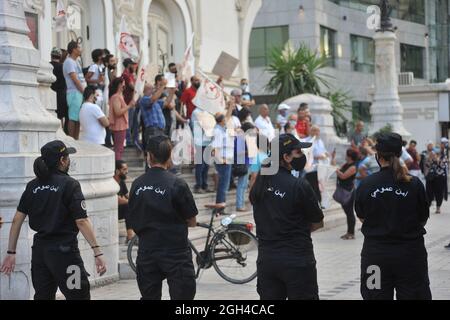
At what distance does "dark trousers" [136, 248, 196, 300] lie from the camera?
21.9 feet

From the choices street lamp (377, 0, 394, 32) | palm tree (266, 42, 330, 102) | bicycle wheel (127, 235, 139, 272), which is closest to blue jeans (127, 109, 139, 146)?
bicycle wheel (127, 235, 139, 272)

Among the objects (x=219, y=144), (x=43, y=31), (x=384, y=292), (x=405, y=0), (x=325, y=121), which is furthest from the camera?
(x=405, y=0)

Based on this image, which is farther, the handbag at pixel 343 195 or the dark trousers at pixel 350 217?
the handbag at pixel 343 195

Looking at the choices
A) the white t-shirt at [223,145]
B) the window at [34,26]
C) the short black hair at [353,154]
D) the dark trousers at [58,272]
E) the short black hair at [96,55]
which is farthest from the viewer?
the window at [34,26]

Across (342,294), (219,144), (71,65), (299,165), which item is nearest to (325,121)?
(219,144)

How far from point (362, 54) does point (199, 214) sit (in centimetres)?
3506

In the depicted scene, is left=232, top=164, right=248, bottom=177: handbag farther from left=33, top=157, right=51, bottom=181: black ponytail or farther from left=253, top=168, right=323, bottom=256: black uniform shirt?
left=253, top=168, right=323, bottom=256: black uniform shirt

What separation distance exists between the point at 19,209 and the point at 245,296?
11.6ft

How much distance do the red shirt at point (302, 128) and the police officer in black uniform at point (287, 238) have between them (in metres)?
11.5

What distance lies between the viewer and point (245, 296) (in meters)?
9.88

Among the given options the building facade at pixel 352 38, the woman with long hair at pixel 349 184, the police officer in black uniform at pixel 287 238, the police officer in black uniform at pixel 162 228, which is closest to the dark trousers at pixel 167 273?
the police officer in black uniform at pixel 162 228

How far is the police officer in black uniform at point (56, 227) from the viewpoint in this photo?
6.92 m

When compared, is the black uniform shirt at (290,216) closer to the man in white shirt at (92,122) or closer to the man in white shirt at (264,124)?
the man in white shirt at (92,122)

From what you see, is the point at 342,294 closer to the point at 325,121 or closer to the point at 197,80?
the point at 197,80
